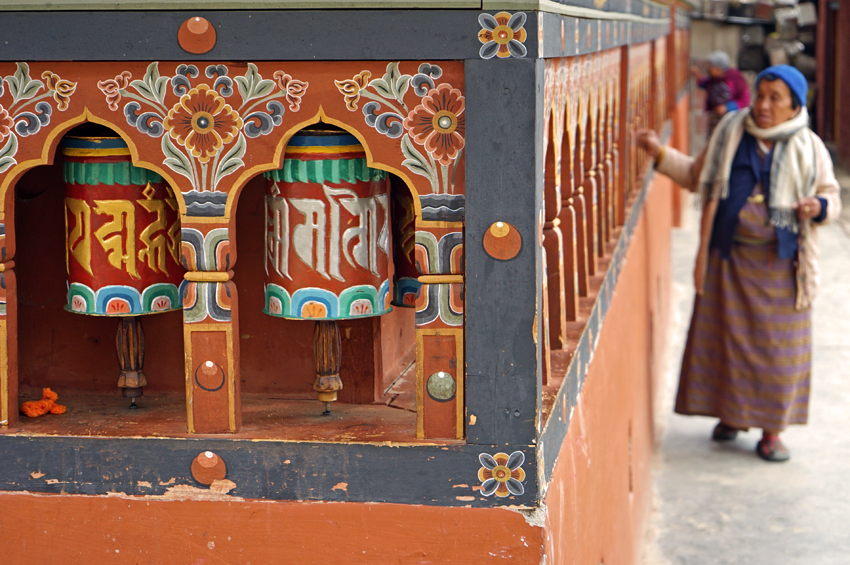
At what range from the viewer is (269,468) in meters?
1.89

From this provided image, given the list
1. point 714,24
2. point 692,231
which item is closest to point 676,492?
point 692,231

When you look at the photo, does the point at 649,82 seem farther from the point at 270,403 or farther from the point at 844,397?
the point at 270,403

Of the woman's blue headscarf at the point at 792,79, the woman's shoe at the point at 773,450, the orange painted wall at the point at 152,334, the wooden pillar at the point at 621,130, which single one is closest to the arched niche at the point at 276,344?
the orange painted wall at the point at 152,334

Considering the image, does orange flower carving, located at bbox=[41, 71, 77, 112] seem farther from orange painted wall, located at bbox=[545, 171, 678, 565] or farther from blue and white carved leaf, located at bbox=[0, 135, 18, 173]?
orange painted wall, located at bbox=[545, 171, 678, 565]

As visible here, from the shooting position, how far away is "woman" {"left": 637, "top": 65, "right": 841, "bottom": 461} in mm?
4586

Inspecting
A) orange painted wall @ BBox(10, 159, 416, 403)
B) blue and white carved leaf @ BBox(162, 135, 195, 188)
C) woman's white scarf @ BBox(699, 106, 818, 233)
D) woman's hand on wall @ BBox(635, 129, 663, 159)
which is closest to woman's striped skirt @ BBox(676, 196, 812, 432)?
woman's white scarf @ BBox(699, 106, 818, 233)

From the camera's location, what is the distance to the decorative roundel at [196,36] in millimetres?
1769

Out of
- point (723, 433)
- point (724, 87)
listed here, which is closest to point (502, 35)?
point (723, 433)

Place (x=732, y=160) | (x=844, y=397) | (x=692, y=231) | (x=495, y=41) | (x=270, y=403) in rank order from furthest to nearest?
(x=692, y=231) → (x=844, y=397) → (x=732, y=160) → (x=270, y=403) → (x=495, y=41)

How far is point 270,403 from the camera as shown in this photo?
223 centimetres

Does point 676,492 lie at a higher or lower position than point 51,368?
lower

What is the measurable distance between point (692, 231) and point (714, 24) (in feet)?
31.5

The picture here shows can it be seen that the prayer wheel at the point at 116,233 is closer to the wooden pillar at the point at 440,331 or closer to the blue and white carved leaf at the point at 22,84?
the blue and white carved leaf at the point at 22,84

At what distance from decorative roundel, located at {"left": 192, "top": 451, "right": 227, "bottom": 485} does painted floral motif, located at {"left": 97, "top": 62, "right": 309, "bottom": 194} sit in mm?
510
